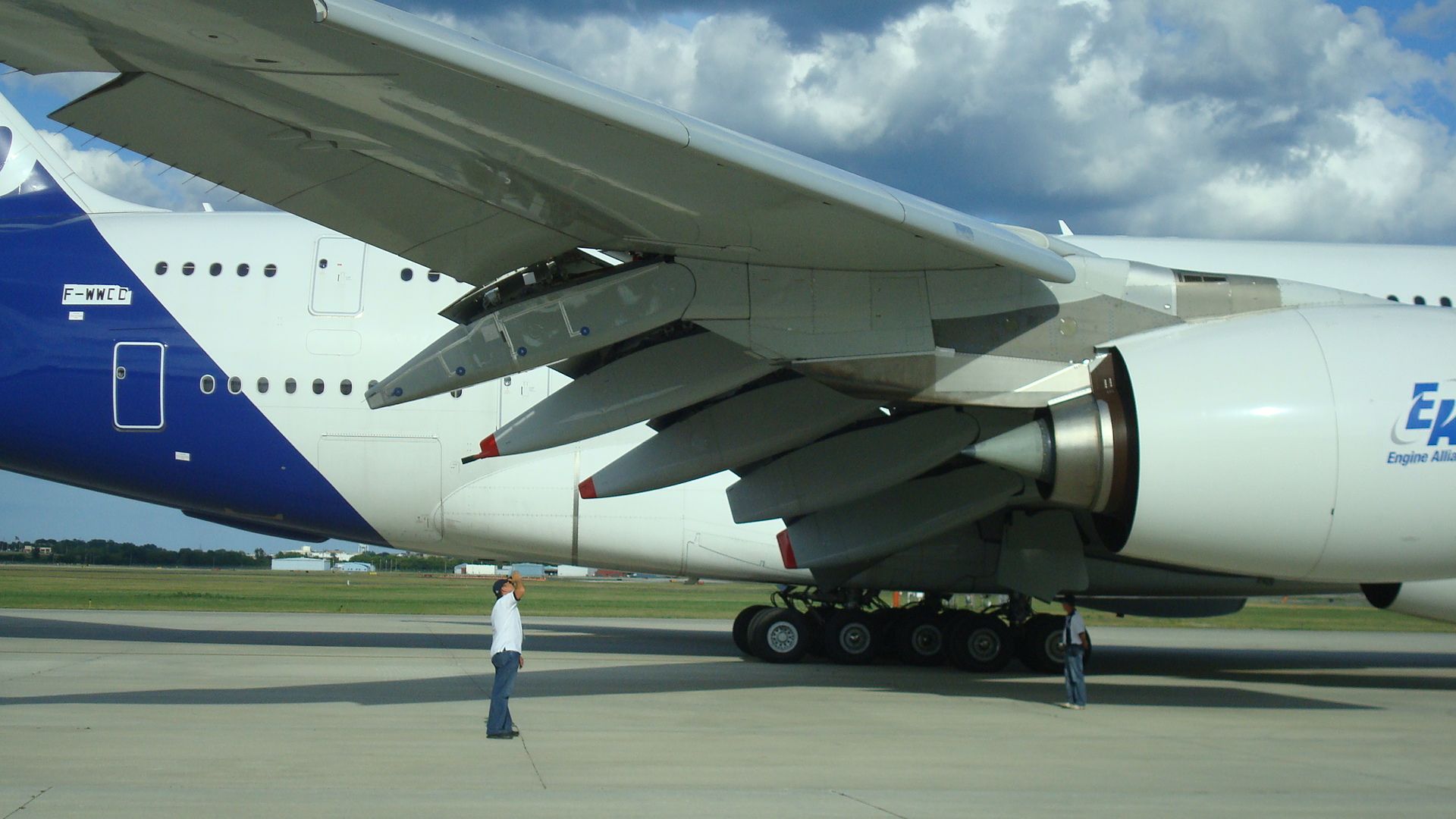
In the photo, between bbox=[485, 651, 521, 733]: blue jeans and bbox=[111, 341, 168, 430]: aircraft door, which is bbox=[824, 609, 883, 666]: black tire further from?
bbox=[111, 341, 168, 430]: aircraft door

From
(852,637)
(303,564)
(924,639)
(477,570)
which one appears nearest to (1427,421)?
(924,639)

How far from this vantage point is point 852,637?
13.4 meters

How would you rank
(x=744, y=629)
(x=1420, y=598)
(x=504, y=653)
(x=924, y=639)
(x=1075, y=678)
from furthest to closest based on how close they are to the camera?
1. (x=744, y=629)
2. (x=924, y=639)
3. (x=1420, y=598)
4. (x=1075, y=678)
5. (x=504, y=653)

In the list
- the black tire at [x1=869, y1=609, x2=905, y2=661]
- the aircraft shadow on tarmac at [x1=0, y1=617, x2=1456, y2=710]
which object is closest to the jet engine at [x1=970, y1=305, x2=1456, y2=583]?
the aircraft shadow on tarmac at [x1=0, y1=617, x2=1456, y2=710]

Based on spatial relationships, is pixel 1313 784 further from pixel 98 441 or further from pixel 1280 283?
pixel 98 441

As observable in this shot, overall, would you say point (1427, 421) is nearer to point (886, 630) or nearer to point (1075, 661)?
point (1075, 661)

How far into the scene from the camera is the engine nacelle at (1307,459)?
8117 millimetres

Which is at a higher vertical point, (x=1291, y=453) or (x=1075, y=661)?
(x=1291, y=453)

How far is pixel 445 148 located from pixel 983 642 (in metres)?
8.22

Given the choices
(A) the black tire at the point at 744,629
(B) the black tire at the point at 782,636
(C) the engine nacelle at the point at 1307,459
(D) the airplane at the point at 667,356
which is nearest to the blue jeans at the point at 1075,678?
(D) the airplane at the point at 667,356

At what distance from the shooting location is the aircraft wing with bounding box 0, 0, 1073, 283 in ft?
18.6

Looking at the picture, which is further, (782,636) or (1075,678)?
(782,636)

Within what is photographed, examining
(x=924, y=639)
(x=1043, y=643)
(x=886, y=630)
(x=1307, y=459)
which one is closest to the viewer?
(x=1307, y=459)

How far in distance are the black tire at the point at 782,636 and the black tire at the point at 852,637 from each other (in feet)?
0.91
